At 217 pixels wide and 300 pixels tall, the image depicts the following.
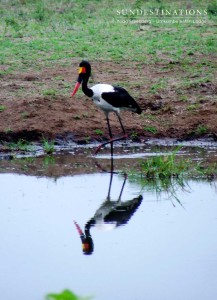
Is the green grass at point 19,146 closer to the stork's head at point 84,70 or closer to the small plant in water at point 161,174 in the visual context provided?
the stork's head at point 84,70

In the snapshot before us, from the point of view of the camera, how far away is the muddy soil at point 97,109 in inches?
418

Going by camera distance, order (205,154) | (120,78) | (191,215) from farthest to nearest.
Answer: (120,78) → (205,154) → (191,215)

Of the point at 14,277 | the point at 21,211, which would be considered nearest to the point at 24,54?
the point at 21,211

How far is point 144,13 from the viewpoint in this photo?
52.0 feet

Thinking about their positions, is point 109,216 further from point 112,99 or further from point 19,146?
point 19,146

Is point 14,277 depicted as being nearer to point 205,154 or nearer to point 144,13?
point 205,154

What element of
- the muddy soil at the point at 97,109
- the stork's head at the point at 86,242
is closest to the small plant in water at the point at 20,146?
the muddy soil at the point at 97,109

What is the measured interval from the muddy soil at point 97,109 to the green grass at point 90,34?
1.79ft

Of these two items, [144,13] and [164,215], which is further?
[144,13]

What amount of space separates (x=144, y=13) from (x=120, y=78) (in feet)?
13.3

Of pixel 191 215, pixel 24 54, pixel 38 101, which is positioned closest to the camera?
pixel 191 215

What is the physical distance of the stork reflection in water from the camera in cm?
731

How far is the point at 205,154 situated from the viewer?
395 inches

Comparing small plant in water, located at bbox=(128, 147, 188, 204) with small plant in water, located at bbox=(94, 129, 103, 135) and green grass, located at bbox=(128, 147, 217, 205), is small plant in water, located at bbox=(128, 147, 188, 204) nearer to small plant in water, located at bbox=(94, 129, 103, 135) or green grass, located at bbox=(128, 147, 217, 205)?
green grass, located at bbox=(128, 147, 217, 205)
